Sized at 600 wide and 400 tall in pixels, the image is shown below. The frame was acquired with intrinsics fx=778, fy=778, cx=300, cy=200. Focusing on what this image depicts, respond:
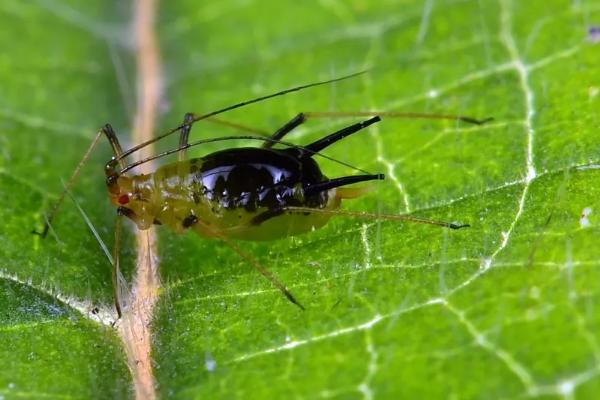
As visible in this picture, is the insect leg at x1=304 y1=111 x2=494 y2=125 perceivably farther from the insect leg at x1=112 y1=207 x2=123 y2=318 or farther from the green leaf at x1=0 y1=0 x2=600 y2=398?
the insect leg at x1=112 y1=207 x2=123 y2=318

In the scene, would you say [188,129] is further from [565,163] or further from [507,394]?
[507,394]

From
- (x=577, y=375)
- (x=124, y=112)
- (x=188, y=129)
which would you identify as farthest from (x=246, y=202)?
(x=577, y=375)

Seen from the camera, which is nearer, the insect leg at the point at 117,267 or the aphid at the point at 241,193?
the insect leg at the point at 117,267

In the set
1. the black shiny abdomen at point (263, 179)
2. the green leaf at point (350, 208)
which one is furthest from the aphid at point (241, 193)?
the green leaf at point (350, 208)

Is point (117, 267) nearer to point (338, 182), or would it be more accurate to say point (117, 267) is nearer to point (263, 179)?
point (263, 179)

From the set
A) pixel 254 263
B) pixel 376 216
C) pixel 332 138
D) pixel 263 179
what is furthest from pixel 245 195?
pixel 376 216

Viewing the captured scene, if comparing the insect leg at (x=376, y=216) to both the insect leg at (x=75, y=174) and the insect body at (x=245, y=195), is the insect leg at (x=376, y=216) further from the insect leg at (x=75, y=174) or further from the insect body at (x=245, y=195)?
the insect leg at (x=75, y=174)
